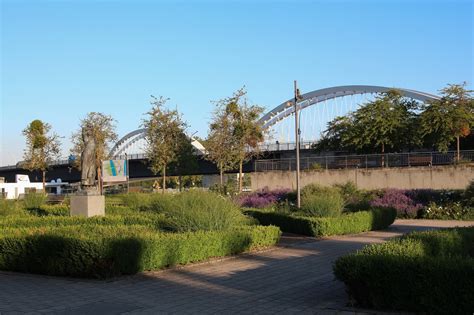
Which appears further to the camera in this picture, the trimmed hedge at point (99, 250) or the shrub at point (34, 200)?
the shrub at point (34, 200)

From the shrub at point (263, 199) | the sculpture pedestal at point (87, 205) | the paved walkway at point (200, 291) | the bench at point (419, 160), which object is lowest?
the paved walkway at point (200, 291)

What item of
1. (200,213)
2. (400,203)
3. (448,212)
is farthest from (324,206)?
(400,203)

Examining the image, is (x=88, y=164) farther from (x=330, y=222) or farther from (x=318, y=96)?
(x=318, y=96)

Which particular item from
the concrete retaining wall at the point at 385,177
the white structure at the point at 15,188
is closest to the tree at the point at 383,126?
the concrete retaining wall at the point at 385,177

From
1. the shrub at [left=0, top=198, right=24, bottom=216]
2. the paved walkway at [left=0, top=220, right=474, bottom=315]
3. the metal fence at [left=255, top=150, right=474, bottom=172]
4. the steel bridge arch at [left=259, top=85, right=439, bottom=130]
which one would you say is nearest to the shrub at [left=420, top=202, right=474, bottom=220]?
the metal fence at [left=255, top=150, right=474, bottom=172]

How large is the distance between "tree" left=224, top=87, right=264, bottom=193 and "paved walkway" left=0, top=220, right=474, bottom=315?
33620 millimetres

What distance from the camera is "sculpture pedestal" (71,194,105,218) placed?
19406 mm

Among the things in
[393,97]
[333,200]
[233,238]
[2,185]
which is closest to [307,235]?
[333,200]

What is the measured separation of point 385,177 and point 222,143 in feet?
47.3

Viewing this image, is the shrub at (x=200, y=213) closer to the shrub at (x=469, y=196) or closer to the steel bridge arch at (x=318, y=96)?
the shrub at (x=469, y=196)

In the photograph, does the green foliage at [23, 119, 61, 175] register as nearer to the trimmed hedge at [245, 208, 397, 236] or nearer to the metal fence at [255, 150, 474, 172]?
the metal fence at [255, 150, 474, 172]

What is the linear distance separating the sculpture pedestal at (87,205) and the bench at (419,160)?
93.5 feet

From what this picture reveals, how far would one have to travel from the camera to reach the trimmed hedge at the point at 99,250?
10.9 meters

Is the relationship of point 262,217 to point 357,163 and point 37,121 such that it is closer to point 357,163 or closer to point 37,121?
point 357,163
